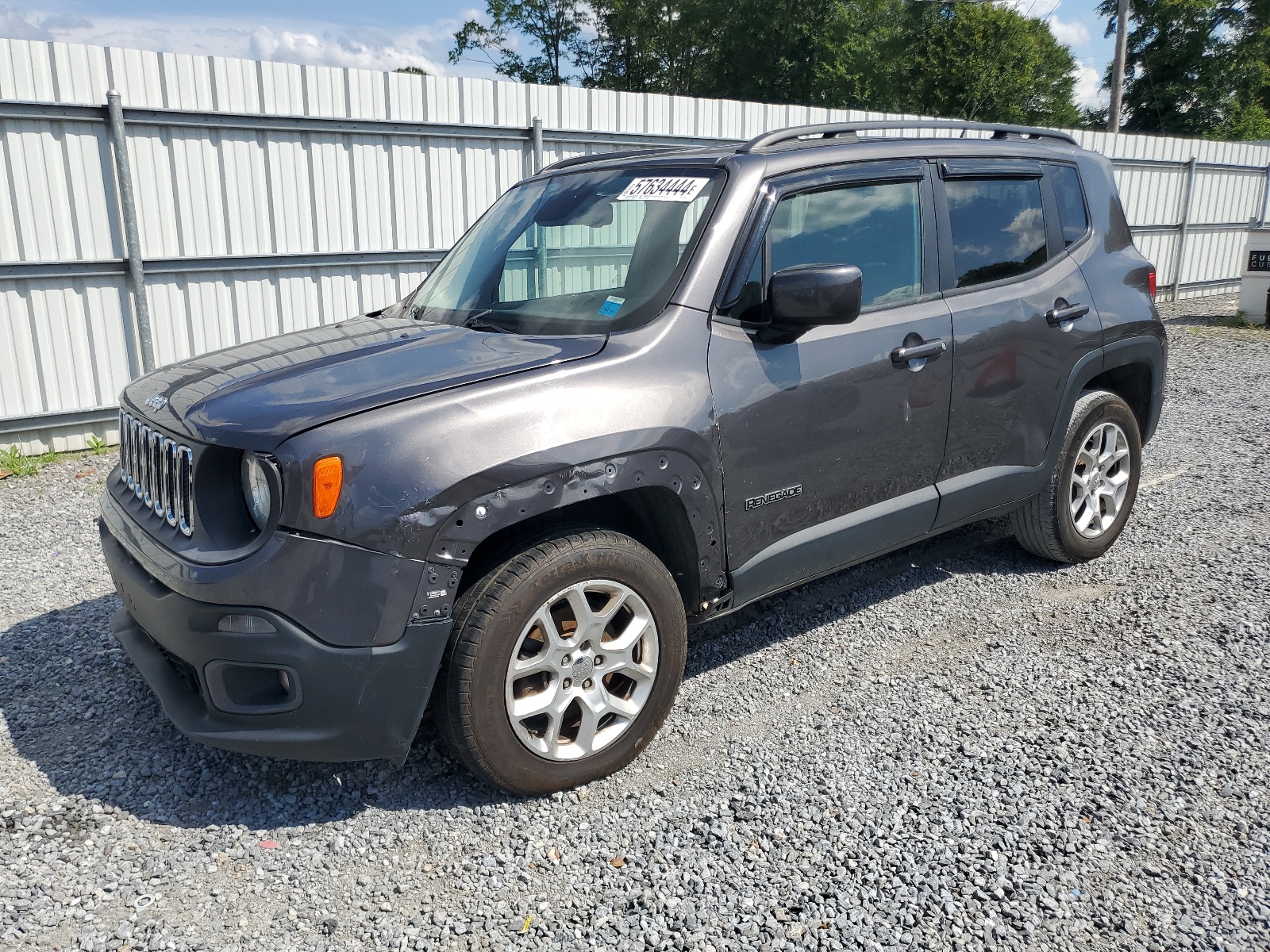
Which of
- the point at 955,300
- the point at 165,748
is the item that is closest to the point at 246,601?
the point at 165,748

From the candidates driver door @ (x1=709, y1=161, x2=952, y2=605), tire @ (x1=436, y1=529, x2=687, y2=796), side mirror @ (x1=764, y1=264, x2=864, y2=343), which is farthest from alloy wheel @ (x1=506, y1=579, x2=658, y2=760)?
side mirror @ (x1=764, y1=264, x2=864, y2=343)

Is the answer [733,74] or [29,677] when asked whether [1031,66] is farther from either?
[29,677]

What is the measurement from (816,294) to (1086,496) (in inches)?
97.8

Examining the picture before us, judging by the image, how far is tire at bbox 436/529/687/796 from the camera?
2.77m

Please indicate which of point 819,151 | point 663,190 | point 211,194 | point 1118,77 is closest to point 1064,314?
point 819,151

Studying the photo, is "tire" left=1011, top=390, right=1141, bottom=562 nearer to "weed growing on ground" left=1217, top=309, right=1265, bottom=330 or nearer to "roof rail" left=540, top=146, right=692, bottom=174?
"roof rail" left=540, top=146, right=692, bottom=174

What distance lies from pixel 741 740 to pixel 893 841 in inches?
28.0

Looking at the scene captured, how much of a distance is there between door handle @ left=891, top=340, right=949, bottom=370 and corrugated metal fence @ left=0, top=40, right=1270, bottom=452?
611 cm

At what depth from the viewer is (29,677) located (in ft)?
12.7

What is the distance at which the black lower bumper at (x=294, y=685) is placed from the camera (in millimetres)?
2617

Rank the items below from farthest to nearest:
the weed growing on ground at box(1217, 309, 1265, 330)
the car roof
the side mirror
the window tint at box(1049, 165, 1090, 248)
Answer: the weed growing on ground at box(1217, 309, 1265, 330) < the window tint at box(1049, 165, 1090, 248) < the car roof < the side mirror

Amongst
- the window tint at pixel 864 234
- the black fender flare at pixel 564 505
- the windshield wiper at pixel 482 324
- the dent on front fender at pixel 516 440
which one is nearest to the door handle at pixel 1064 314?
the window tint at pixel 864 234

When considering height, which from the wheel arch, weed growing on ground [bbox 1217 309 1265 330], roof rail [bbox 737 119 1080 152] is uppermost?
roof rail [bbox 737 119 1080 152]

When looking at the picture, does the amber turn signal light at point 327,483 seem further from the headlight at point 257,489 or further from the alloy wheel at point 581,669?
the alloy wheel at point 581,669
